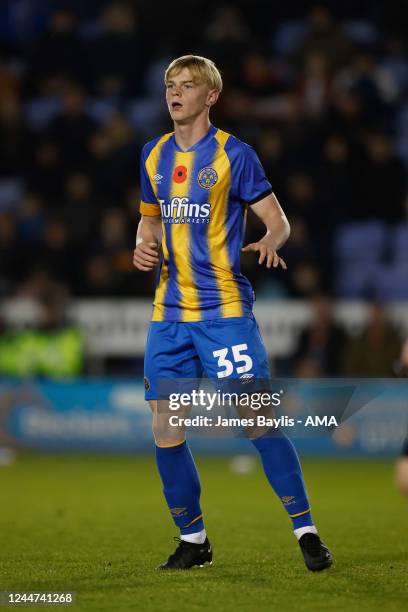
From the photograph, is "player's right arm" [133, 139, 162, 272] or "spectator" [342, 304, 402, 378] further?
"spectator" [342, 304, 402, 378]

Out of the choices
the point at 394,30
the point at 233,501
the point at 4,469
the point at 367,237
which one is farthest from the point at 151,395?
the point at 394,30

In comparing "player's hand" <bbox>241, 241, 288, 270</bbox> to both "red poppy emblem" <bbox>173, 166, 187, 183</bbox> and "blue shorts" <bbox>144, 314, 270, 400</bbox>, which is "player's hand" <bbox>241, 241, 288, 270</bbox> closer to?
"blue shorts" <bbox>144, 314, 270, 400</bbox>

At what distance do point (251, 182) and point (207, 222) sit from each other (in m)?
0.26

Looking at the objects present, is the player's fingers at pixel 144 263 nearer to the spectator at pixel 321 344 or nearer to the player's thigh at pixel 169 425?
the player's thigh at pixel 169 425

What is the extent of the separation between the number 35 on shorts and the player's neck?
940 millimetres

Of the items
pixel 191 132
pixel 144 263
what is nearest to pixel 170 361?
pixel 144 263

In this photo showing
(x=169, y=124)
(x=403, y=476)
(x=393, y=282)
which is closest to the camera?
(x=403, y=476)

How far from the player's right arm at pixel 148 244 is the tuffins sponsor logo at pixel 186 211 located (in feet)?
0.49

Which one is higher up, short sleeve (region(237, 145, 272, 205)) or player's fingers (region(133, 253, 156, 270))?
short sleeve (region(237, 145, 272, 205))

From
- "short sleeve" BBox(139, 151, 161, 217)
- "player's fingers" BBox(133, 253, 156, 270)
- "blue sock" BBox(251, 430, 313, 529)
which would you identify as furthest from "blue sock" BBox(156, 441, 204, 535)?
"short sleeve" BBox(139, 151, 161, 217)

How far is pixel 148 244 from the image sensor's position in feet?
18.4

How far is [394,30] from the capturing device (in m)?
17.1

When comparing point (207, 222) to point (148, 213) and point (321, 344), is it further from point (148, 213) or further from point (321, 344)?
point (321, 344)

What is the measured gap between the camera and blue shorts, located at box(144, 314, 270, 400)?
18.1 feet
